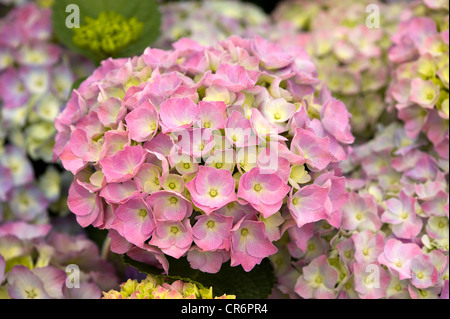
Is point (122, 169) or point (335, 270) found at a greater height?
point (122, 169)

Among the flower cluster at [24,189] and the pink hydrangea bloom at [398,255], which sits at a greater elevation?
the pink hydrangea bloom at [398,255]

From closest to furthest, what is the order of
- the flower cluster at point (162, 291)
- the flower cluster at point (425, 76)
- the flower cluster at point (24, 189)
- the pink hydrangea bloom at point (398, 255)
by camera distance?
the flower cluster at point (162, 291) < the pink hydrangea bloom at point (398, 255) < the flower cluster at point (425, 76) < the flower cluster at point (24, 189)

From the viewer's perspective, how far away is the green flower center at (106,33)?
2.82 feet

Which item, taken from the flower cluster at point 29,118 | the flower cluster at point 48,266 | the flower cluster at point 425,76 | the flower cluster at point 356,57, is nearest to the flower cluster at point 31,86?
the flower cluster at point 29,118

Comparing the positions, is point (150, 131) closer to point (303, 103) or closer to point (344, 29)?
point (303, 103)

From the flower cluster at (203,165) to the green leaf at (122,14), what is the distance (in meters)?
0.22

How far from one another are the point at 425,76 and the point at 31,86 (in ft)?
1.95

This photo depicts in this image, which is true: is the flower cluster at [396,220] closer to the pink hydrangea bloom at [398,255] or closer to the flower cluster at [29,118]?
the pink hydrangea bloom at [398,255]

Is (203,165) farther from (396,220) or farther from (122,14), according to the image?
(122,14)

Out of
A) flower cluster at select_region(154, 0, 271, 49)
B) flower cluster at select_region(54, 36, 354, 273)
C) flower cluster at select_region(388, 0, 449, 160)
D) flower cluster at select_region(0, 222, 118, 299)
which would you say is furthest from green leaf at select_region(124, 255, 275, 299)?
flower cluster at select_region(154, 0, 271, 49)
